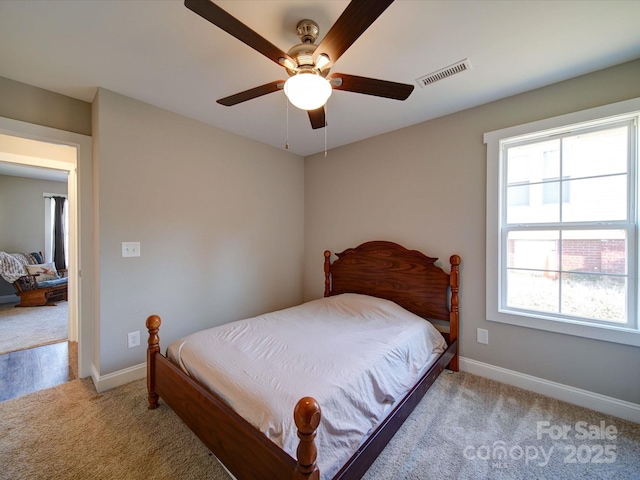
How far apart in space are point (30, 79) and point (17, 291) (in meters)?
4.69

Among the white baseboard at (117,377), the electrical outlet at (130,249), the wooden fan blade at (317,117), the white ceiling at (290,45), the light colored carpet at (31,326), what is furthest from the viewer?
the light colored carpet at (31,326)

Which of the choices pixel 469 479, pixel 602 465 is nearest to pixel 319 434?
pixel 469 479

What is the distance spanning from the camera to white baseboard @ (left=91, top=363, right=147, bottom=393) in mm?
2131

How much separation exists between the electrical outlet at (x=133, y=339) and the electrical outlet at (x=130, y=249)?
2.26 feet

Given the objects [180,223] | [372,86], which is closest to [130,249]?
[180,223]

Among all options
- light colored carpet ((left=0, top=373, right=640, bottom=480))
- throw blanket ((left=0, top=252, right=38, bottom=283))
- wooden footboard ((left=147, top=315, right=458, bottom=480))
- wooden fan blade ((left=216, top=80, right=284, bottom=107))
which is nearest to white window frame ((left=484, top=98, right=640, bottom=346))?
light colored carpet ((left=0, top=373, right=640, bottom=480))

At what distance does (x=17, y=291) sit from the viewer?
15.4 feet

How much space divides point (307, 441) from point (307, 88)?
147 centimetres

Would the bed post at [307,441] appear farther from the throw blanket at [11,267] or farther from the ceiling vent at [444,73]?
the throw blanket at [11,267]

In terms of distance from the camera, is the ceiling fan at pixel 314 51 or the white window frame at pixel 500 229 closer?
the ceiling fan at pixel 314 51

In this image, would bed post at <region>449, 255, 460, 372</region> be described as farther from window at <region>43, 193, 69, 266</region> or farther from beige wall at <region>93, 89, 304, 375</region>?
window at <region>43, 193, 69, 266</region>

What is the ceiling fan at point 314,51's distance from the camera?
1016 mm

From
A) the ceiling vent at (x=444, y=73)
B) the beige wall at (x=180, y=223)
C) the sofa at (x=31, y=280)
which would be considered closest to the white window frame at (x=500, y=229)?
the ceiling vent at (x=444, y=73)

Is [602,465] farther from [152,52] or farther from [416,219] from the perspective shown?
[152,52]
